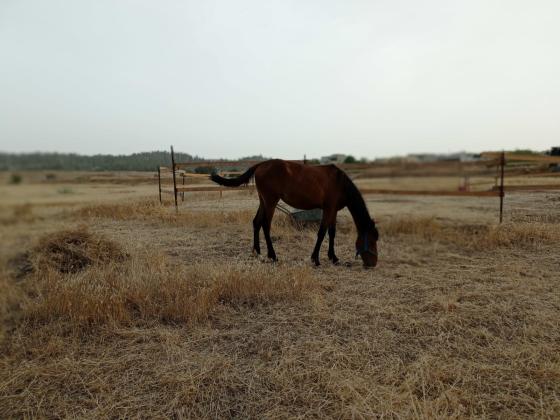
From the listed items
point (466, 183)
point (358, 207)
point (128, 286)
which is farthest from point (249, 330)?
point (466, 183)

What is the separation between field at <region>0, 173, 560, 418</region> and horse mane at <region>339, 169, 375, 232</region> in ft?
2.26

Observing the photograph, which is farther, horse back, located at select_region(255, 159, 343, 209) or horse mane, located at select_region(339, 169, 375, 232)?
horse back, located at select_region(255, 159, 343, 209)

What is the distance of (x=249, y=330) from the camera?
2643mm

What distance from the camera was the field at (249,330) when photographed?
1722 millimetres

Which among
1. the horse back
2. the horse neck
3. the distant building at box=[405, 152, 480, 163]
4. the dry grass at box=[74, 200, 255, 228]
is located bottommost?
the dry grass at box=[74, 200, 255, 228]

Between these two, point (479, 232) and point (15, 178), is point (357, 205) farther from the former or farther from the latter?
point (15, 178)

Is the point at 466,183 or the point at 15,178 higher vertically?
the point at 15,178

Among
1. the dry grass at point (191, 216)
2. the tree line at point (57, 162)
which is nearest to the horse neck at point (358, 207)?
the dry grass at point (191, 216)

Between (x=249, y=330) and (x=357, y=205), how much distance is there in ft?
9.57

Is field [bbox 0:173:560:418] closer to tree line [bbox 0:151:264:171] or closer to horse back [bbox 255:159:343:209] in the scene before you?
tree line [bbox 0:151:264:171]

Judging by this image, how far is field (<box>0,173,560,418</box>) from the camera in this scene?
172cm

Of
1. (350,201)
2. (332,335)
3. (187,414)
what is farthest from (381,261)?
(187,414)

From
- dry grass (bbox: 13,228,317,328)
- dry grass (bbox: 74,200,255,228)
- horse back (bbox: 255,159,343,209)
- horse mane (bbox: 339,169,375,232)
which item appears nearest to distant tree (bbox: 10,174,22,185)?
dry grass (bbox: 13,228,317,328)

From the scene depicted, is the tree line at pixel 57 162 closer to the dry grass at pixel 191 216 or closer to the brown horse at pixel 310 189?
the brown horse at pixel 310 189
